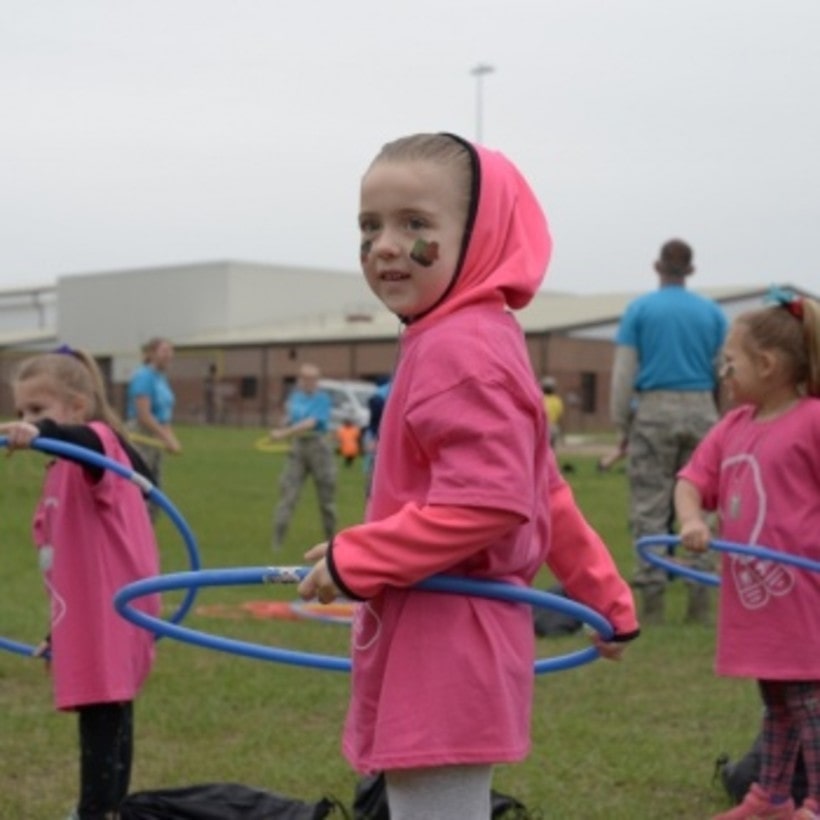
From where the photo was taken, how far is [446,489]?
3.17m

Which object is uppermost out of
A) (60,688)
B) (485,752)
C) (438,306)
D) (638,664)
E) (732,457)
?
(438,306)

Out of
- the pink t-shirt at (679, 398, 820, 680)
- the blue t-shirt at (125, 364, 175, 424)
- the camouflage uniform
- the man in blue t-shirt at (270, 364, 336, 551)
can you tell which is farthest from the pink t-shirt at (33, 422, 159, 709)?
the man in blue t-shirt at (270, 364, 336, 551)

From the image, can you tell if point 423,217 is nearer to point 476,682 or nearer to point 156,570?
point 476,682

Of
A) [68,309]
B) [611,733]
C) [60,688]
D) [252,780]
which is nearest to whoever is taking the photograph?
[60,688]

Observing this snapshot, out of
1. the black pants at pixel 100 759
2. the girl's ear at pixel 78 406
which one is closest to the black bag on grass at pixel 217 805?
the black pants at pixel 100 759

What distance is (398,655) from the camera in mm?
3283

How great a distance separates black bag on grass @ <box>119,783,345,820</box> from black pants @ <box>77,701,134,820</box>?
6 cm

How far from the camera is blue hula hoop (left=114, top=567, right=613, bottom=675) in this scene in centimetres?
327

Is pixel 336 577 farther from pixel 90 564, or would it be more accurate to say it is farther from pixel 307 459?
pixel 307 459

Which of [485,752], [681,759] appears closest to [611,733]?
[681,759]

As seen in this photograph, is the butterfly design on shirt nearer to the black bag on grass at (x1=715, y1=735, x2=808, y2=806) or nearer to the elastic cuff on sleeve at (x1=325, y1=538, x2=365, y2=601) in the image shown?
the black bag on grass at (x1=715, y1=735, x2=808, y2=806)

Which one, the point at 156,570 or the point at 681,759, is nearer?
the point at 156,570

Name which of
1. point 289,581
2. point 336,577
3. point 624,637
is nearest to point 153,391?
point 624,637

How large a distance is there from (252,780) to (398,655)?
9.91 feet
